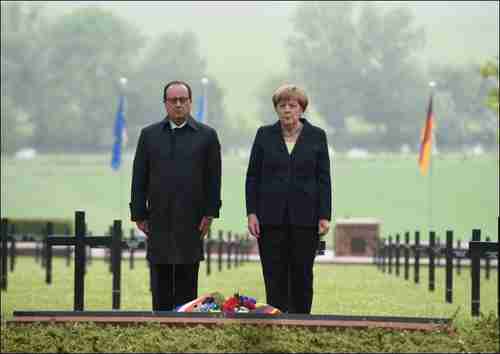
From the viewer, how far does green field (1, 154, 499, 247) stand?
73750 millimetres

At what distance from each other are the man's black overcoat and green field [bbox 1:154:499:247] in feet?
178

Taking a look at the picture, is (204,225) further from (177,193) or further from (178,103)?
(178,103)

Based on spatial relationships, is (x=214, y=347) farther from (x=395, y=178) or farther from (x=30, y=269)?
(x=395, y=178)

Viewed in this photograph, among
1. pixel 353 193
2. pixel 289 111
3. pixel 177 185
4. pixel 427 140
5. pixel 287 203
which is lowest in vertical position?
pixel 287 203

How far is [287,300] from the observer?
398 inches

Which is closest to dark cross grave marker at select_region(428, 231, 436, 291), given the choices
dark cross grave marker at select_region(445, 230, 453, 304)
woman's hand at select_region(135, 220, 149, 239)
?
dark cross grave marker at select_region(445, 230, 453, 304)

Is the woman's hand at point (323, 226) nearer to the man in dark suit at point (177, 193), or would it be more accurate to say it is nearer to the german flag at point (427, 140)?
the man in dark suit at point (177, 193)

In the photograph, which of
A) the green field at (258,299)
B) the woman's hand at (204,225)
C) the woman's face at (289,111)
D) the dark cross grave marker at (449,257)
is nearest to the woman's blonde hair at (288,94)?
the woman's face at (289,111)

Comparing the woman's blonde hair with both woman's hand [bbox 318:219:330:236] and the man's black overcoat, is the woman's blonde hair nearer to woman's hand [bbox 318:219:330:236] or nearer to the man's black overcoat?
the man's black overcoat

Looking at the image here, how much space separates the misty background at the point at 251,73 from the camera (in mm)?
113938

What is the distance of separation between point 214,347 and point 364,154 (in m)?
109

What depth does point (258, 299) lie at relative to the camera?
21.3 metres

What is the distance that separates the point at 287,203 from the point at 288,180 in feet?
0.59

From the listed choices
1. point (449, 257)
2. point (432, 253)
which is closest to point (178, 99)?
point (449, 257)
